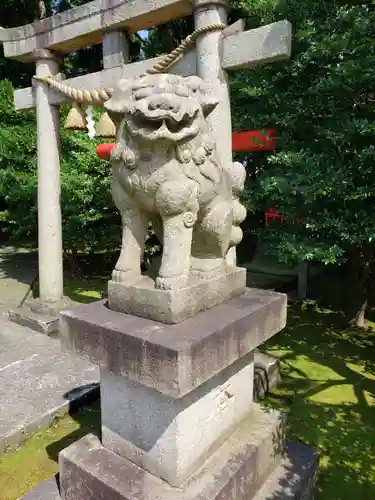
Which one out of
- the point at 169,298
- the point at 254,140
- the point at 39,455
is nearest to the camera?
the point at 169,298

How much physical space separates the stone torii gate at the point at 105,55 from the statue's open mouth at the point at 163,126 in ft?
7.31

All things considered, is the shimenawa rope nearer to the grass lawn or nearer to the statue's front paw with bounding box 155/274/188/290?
A: the statue's front paw with bounding box 155/274/188/290

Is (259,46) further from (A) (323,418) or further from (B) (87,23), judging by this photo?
(A) (323,418)

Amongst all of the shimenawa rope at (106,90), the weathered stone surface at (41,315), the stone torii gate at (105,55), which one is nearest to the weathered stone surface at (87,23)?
the stone torii gate at (105,55)

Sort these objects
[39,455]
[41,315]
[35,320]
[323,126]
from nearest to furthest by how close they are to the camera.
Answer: [39,455] < [323,126] < [35,320] < [41,315]

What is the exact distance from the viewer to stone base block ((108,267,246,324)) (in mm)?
2203

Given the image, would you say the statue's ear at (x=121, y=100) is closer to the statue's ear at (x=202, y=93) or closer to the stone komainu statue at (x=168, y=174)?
the stone komainu statue at (x=168, y=174)

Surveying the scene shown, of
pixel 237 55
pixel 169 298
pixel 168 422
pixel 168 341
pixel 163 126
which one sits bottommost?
pixel 168 422

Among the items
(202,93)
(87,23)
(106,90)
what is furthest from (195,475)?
(87,23)

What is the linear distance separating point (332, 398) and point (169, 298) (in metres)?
3.08

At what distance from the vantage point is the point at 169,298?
2.17m

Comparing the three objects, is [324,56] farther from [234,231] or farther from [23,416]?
[23,416]

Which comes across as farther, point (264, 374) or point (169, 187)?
point (264, 374)

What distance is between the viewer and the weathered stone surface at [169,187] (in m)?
2.11
